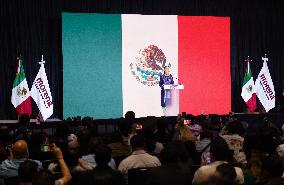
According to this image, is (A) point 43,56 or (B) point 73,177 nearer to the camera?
(B) point 73,177

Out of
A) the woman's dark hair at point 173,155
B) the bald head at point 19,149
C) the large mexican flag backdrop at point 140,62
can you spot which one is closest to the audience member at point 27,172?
the bald head at point 19,149

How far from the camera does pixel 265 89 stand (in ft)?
45.1

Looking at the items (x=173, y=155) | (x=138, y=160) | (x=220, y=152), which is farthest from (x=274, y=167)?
(x=138, y=160)

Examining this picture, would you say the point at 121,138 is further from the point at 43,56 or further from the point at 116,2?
the point at 116,2

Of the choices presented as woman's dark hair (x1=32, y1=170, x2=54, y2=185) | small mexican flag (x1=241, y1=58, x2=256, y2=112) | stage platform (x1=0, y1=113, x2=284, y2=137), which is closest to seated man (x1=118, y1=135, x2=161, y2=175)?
woman's dark hair (x1=32, y1=170, x2=54, y2=185)

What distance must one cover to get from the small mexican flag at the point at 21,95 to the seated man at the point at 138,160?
6.98 metres

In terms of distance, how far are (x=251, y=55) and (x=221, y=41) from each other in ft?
4.68

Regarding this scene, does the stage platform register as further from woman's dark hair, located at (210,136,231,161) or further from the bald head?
woman's dark hair, located at (210,136,231,161)

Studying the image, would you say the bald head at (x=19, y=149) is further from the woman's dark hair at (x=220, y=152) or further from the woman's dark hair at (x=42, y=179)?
the woman's dark hair at (x=220, y=152)

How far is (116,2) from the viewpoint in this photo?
12484 millimetres

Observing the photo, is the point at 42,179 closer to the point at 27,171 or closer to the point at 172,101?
the point at 27,171

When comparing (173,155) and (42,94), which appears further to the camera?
(42,94)

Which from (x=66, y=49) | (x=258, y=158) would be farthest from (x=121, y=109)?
(x=258, y=158)

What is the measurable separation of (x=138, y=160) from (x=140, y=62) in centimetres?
820
